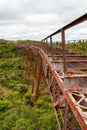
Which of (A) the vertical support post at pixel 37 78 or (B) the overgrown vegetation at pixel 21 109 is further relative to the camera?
(A) the vertical support post at pixel 37 78

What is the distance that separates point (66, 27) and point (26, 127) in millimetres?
11347

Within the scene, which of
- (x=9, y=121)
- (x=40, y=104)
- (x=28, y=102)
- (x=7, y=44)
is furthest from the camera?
(x=7, y=44)

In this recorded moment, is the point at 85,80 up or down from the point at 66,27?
down

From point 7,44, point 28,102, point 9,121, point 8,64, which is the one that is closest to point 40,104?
point 28,102

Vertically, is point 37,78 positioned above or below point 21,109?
above

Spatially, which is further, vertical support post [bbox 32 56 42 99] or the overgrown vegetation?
vertical support post [bbox 32 56 42 99]

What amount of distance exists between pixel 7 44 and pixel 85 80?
49103mm

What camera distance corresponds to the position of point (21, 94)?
28.0 m

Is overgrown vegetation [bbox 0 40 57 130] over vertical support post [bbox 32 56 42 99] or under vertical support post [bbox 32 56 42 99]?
under

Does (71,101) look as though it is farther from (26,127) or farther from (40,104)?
(40,104)

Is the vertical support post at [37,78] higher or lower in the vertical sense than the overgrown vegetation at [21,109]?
higher

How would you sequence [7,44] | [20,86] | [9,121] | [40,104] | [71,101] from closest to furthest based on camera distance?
1. [71,101]
2. [9,121]
3. [40,104]
4. [20,86]
5. [7,44]

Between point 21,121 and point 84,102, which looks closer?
point 84,102

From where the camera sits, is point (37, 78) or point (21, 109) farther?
point (37, 78)
